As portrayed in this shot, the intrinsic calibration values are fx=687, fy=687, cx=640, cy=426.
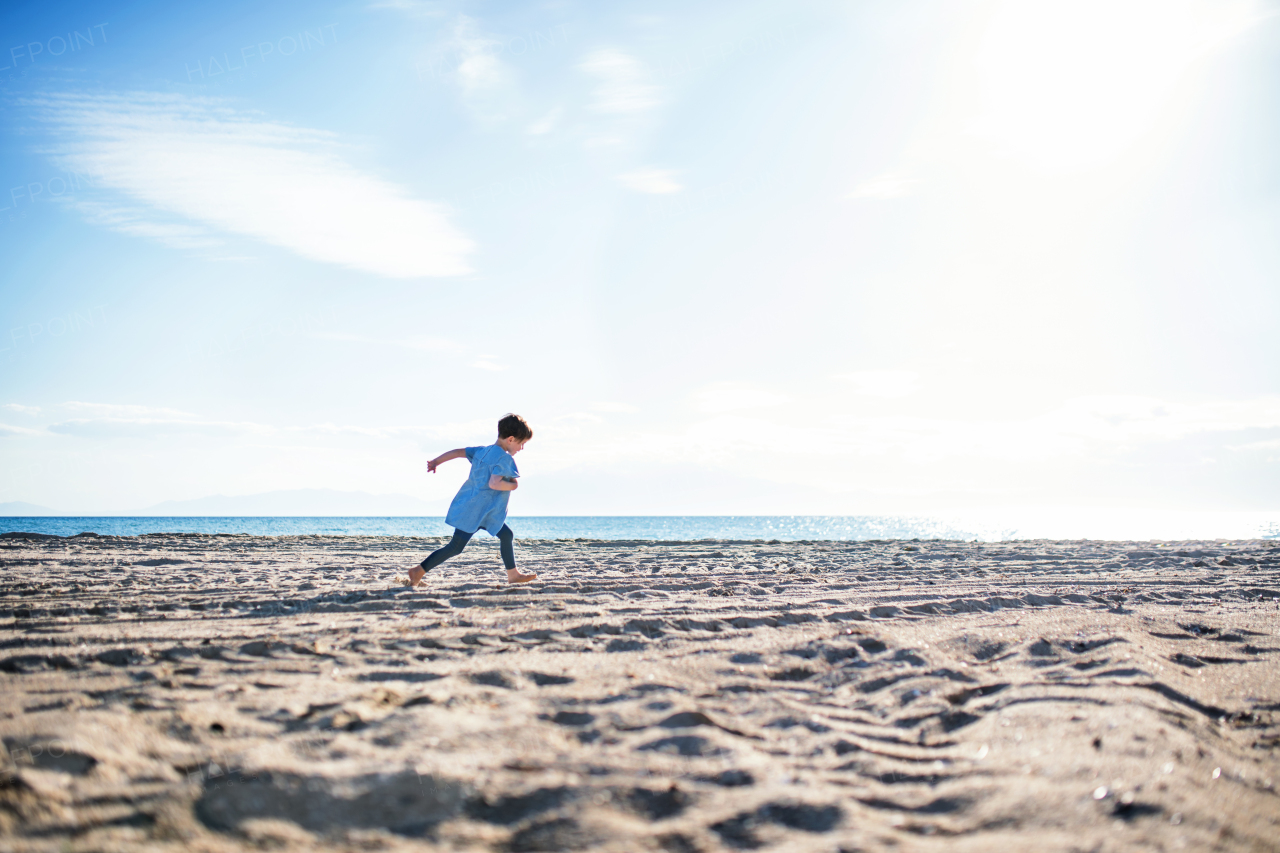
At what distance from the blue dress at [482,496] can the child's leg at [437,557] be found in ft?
0.28

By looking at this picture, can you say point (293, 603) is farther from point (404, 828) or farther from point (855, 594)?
point (855, 594)

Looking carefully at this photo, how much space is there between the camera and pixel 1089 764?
6.81ft

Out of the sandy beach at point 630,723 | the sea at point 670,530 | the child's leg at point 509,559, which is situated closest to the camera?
the sandy beach at point 630,723

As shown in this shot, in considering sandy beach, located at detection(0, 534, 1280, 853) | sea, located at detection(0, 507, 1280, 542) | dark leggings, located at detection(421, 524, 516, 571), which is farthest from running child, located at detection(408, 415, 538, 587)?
sea, located at detection(0, 507, 1280, 542)

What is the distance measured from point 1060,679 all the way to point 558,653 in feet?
7.79

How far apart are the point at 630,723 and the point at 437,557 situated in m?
3.96

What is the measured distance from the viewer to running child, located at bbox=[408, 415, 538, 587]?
6.30 m

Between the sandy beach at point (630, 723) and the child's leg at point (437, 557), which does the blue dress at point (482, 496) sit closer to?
the child's leg at point (437, 557)

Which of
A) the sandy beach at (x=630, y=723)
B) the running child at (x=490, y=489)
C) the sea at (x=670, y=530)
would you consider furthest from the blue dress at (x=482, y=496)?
the sea at (x=670, y=530)

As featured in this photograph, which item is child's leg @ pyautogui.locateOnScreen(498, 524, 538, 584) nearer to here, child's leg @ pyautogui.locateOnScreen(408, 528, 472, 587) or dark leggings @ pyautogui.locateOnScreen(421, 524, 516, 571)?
dark leggings @ pyautogui.locateOnScreen(421, 524, 516, 571)

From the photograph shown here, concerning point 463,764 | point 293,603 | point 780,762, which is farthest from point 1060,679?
point 293,603

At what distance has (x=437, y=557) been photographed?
19.9 ft

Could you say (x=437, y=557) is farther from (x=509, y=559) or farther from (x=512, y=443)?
(x=512, y=443)

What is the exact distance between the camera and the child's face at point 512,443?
6.53 metres
